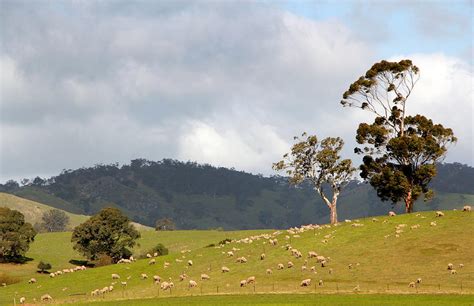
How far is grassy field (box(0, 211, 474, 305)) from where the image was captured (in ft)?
265

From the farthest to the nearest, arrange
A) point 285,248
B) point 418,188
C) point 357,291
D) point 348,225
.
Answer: point 418,188 → point 348,225 → point 285,248 → point 357,291

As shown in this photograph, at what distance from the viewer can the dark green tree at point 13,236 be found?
482ft

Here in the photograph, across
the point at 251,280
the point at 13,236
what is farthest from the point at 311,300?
the point at 13,236

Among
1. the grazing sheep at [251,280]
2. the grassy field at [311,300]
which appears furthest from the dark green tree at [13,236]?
the grazing sheep at [251,280]

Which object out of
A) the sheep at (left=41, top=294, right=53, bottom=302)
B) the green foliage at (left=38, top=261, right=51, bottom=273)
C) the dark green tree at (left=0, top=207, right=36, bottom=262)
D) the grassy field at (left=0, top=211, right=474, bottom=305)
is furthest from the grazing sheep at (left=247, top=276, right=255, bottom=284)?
the dark green tree at (left=0, top=207, right=36, bottom=262)

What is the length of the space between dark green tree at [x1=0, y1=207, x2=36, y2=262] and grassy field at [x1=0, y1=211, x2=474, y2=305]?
4063cm

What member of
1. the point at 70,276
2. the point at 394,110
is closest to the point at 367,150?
the point at 394,110

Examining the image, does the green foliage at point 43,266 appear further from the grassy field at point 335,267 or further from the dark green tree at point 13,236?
the grassy field at point 335,267

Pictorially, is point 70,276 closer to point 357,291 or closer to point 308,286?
point 308,286

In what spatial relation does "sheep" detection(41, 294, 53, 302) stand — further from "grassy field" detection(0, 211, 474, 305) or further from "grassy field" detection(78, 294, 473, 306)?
"grassy field" detection(78, 294, 473, 306)

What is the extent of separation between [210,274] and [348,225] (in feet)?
85.2

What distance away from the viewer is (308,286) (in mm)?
81062

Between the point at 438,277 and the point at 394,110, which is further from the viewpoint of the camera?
the point at 394,110

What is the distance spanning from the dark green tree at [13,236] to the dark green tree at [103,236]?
34.3ft
